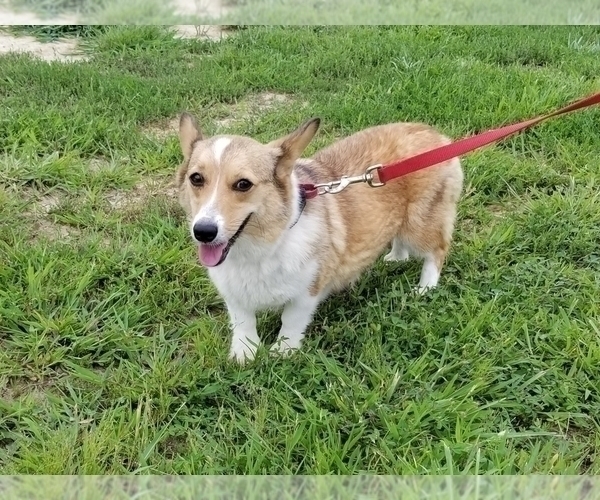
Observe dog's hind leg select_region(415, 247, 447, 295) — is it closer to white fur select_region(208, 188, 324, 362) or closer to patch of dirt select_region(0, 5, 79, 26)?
white fur select_region(208, 188, 324, 362)

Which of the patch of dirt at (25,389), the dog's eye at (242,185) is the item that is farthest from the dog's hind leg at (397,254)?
the patch of dirt at (25,389)

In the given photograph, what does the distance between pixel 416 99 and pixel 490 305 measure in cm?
238

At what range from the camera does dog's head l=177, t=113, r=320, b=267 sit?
2494 mm

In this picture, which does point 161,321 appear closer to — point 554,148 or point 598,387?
point 598,387

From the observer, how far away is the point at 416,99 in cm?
506

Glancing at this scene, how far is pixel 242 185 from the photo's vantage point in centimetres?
260

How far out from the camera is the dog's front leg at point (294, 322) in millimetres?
3018

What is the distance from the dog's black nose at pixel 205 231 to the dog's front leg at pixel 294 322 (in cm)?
70

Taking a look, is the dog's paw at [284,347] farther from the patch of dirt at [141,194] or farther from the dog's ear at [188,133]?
the patch of dirt at [141,194]

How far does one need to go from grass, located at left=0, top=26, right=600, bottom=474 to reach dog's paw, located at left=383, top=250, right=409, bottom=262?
220mm

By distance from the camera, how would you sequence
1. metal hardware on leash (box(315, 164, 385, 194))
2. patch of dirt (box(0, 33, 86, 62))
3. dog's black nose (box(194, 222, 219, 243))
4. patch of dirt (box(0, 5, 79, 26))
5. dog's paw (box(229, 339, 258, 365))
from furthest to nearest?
patch of dirt (box(0, 33, 86, 62)) → dog's paw (box(229, 339, 258, 365)) → metal hardware on leash (box(315, 164, 385, 194)) → dog's black nose (box(194, 222, 219, 243)) → patch of dirt (box(0, 5, 79, 26))

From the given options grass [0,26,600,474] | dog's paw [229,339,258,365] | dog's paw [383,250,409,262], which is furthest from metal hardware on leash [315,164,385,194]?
dog's paw [383,250,409,262]

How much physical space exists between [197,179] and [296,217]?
1.67 ft

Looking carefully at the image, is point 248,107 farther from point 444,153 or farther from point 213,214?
point 213,214
